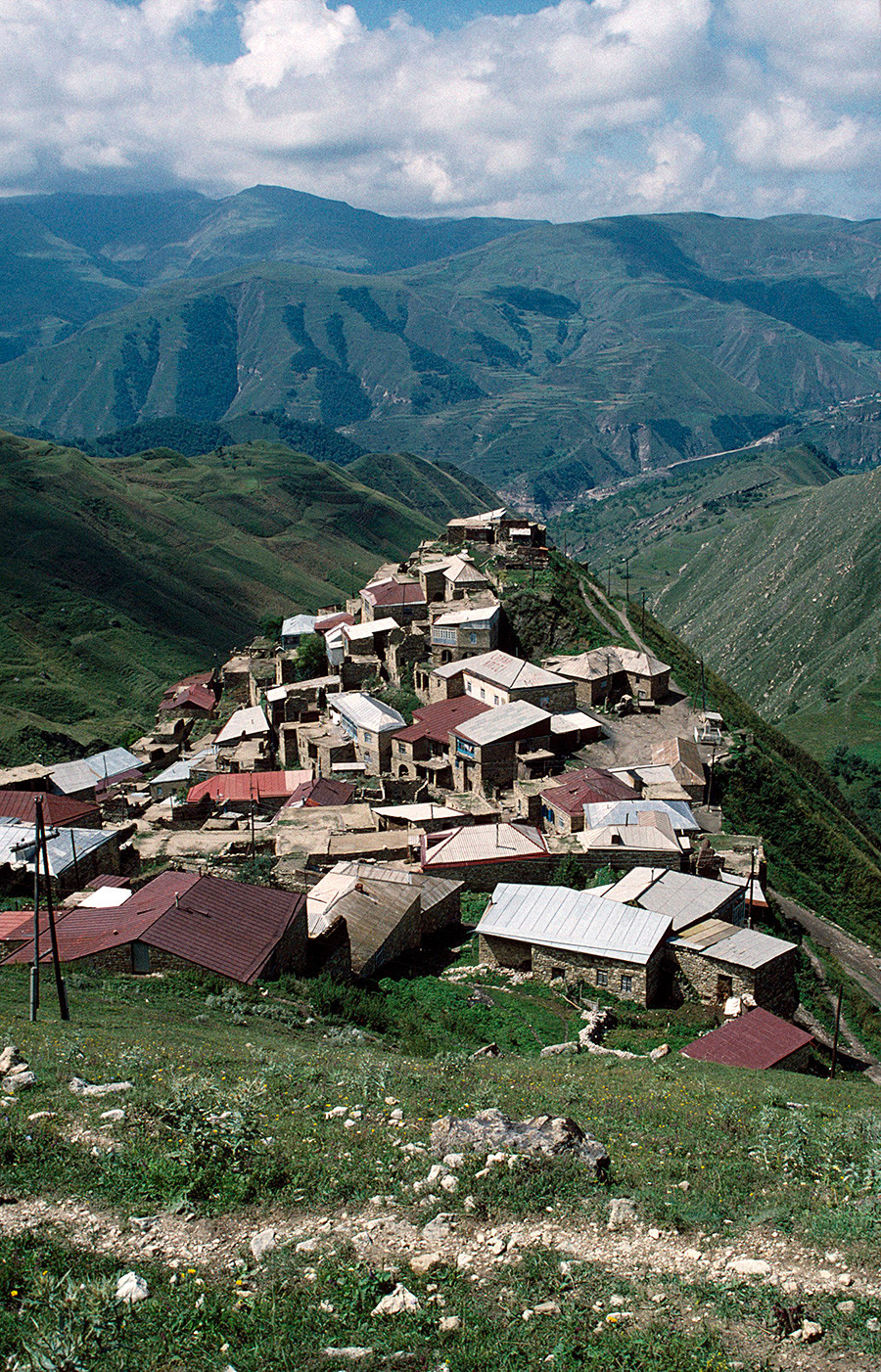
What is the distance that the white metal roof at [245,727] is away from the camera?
57.3 m

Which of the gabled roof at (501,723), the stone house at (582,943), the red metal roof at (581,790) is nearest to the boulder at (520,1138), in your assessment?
the stone house at (582,943)

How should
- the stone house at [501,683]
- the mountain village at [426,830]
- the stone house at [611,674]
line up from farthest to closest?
the stone house at [611,674], the stone house at [501,683], the mountain village at [426,830]

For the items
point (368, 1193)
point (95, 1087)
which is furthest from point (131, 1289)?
point (95, 1087)

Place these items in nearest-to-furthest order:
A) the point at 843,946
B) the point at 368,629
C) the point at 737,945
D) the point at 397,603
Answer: the point at 737,945
the point at 843,946
the point at 368,629
the point at 397,603

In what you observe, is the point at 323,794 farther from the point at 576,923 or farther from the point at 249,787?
the point at 576,923

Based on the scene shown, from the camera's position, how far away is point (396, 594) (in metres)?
66.1

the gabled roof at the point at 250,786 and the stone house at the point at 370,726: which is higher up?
the stone house at the point at 370,726

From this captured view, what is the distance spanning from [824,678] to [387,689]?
4140 inches

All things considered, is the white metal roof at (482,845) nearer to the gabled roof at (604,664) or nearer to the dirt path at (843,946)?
the dirt path at (843,946)

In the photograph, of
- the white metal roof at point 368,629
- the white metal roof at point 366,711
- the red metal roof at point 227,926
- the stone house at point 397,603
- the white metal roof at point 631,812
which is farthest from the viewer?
the stone house at point 397,603

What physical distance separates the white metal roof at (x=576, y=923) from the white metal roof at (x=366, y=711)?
19822mm

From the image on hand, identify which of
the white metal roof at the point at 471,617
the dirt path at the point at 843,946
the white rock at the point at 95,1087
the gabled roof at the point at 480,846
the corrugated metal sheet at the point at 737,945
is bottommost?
the dirt path at the point at 843,946

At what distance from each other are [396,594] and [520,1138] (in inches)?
2178

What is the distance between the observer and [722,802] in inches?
1991
